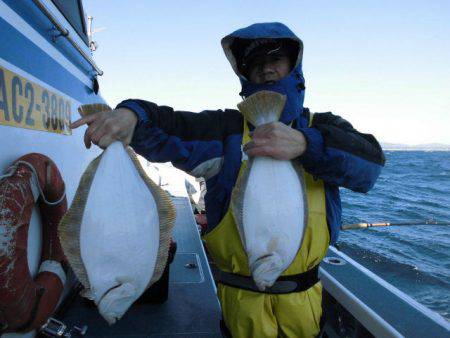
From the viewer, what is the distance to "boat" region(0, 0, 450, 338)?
197 centimetres

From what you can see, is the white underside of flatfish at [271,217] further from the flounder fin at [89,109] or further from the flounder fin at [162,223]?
the flounder fin at [89,109]

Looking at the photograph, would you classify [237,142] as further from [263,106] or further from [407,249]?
[407,249]

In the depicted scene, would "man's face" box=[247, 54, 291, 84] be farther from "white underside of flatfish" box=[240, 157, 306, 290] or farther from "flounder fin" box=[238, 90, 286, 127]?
"white underside of flatfish" box=[240, 157, 306, 290]

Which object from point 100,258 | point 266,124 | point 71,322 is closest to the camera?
point 100,258

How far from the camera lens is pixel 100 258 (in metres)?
1.27

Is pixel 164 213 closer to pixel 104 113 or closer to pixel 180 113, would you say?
pixel 104 113

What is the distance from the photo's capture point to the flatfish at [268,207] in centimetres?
146

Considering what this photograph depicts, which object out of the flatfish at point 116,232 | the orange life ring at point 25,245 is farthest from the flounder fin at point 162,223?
the orange life ring at point 25,245

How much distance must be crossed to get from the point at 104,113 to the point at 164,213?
439 millimetres

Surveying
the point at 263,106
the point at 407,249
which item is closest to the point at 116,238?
the point at 263,106

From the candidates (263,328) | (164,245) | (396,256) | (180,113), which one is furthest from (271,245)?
(396,256)

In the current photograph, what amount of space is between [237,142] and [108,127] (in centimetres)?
68

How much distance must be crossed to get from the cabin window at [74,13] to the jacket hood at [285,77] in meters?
1.49

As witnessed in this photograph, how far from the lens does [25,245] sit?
1774 mm
